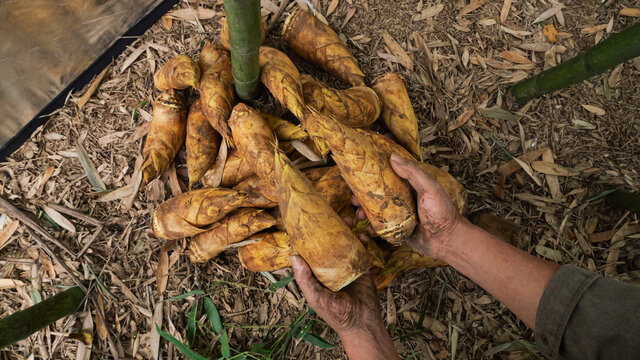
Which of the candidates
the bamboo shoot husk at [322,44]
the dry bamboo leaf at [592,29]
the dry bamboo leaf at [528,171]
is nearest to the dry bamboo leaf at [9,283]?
the bamboo shoot husk at [322,44]

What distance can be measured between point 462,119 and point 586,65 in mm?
636

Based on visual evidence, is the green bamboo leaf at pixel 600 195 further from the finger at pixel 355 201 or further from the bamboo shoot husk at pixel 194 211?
the bamboo shoot husk at pixel 194 211

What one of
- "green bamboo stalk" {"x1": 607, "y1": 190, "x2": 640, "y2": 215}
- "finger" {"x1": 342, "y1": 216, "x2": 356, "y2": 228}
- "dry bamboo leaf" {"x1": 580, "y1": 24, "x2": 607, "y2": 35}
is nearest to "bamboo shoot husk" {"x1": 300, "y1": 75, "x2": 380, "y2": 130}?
"finger" {"x1": 342, "y1": 216, "x2": 356, "y2": 228}

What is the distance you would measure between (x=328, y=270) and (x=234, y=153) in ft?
2.64

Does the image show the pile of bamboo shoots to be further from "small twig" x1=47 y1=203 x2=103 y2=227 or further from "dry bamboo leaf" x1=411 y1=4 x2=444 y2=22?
"dry bamboo leaf" x1=411 y1=4 x2=444 y2=22

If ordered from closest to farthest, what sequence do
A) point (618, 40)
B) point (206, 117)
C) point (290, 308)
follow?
point (618, 40) → point (206, 117) → point (290, 308)

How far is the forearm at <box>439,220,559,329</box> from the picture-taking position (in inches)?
59.2

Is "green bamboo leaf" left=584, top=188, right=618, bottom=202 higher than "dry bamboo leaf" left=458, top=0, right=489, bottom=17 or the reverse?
the reverse

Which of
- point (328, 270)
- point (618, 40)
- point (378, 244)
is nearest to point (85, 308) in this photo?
point (328, 270)

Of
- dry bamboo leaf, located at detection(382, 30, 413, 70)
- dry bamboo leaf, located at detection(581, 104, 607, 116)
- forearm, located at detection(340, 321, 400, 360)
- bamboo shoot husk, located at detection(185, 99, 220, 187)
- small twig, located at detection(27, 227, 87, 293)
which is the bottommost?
forearm, located at detection(340, 321, 400, 360)

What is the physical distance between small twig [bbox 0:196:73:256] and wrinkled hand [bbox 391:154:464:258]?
5.67 feet

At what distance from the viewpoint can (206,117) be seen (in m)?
1.96

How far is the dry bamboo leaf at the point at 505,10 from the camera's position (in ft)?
8.13

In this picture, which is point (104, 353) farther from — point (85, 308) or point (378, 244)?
point (378, 244)
